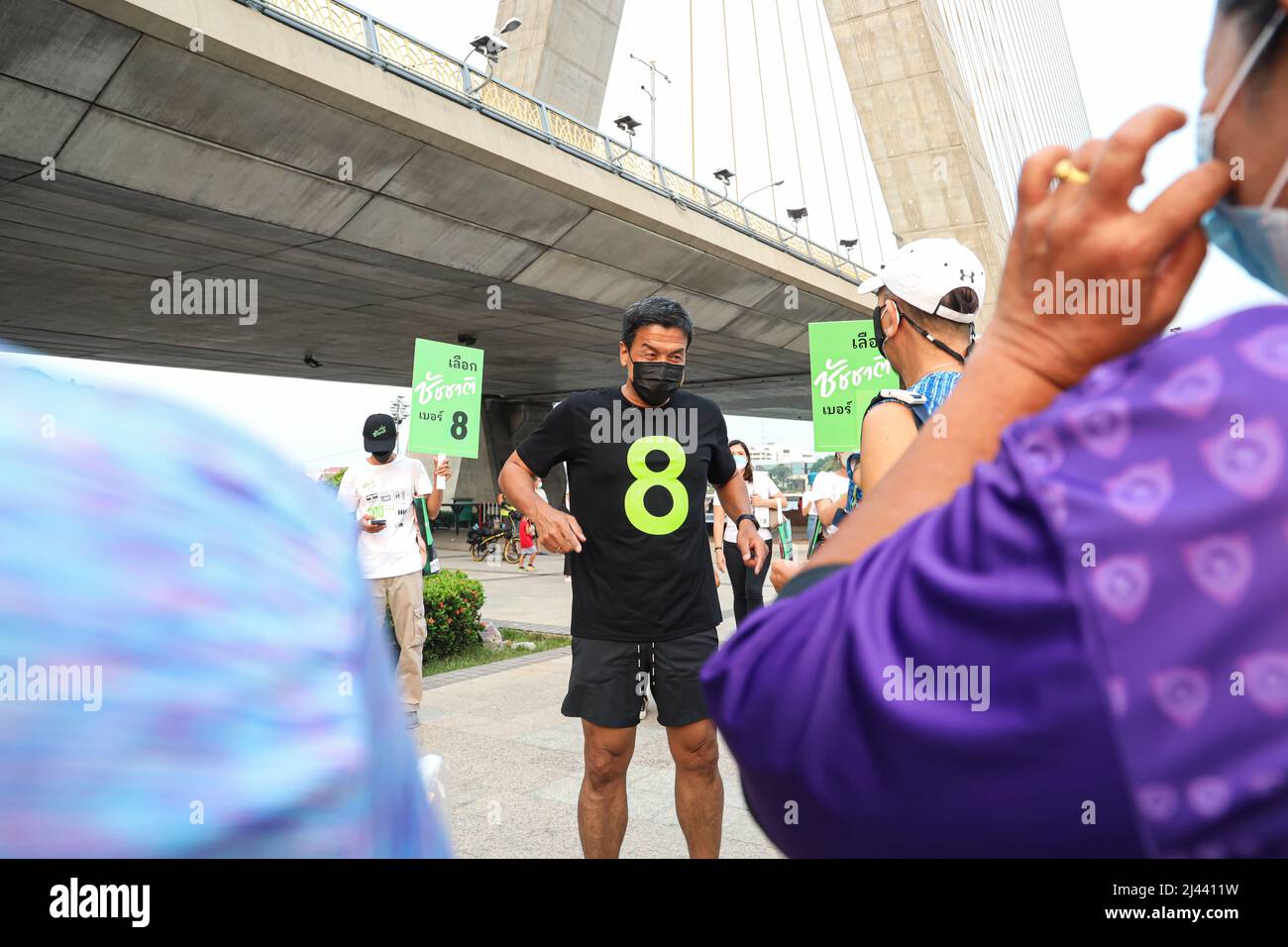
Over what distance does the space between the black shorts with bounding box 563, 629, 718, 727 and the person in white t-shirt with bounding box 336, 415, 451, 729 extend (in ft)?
9.61

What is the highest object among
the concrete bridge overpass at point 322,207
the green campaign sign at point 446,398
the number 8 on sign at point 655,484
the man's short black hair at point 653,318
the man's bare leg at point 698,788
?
the concrete bridge overpass at point 322,207

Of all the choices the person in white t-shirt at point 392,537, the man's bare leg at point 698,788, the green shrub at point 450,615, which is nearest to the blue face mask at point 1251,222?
the man's bare leg at point 698,788

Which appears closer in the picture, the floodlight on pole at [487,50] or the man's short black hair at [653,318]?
the man's short black hair at [653,318]

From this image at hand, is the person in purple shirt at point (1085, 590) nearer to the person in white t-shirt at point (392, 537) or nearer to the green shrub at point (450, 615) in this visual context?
the person in white t-shirt at point (392, 537)

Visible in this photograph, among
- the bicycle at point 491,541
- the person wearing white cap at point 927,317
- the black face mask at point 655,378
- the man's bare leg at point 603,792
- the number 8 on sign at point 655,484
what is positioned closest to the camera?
the person wearing white cap at point 927,317

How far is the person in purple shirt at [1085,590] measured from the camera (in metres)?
0.52

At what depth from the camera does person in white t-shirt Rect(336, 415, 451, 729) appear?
19.5ft

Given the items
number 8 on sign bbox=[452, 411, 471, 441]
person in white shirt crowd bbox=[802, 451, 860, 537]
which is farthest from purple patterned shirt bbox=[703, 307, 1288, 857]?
number 8 on sign bbox=[452, 411, 471, 441]

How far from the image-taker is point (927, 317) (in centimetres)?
225

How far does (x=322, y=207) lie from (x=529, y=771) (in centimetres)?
1135

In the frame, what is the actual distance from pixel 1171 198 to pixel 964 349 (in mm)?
1655

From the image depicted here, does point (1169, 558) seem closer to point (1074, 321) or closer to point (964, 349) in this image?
point (1074, 321)

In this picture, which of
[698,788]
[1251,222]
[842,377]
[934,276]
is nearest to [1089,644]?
[1251,222]

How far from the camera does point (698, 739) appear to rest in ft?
10.8
